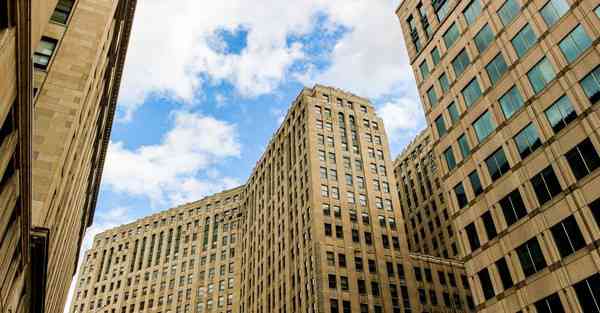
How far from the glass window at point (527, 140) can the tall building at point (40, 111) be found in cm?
2901

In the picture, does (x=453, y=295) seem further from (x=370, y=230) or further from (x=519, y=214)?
(x=519, y=214)

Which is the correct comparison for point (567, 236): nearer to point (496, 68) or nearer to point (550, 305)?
point (550, 305)

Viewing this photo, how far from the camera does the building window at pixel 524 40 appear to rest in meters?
34.3

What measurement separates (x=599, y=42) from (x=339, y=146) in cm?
5819

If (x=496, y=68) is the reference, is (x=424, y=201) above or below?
above

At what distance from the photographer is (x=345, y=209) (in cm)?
7712

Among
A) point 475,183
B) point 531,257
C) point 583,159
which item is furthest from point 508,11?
point 531,257

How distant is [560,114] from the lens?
1216 inches

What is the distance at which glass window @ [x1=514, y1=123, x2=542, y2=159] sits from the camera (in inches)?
1266

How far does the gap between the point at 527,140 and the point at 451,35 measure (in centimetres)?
1432

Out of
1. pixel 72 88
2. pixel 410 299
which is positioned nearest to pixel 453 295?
pixel 410 299

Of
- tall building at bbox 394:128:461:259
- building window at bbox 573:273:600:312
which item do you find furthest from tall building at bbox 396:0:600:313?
tall building at bbox 394:128:461:259

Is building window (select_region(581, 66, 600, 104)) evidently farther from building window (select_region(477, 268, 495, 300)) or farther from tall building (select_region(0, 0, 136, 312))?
tall building (select_region(0, 0, 136, 312))

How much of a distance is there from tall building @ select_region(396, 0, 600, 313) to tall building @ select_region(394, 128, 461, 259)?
176 feet
